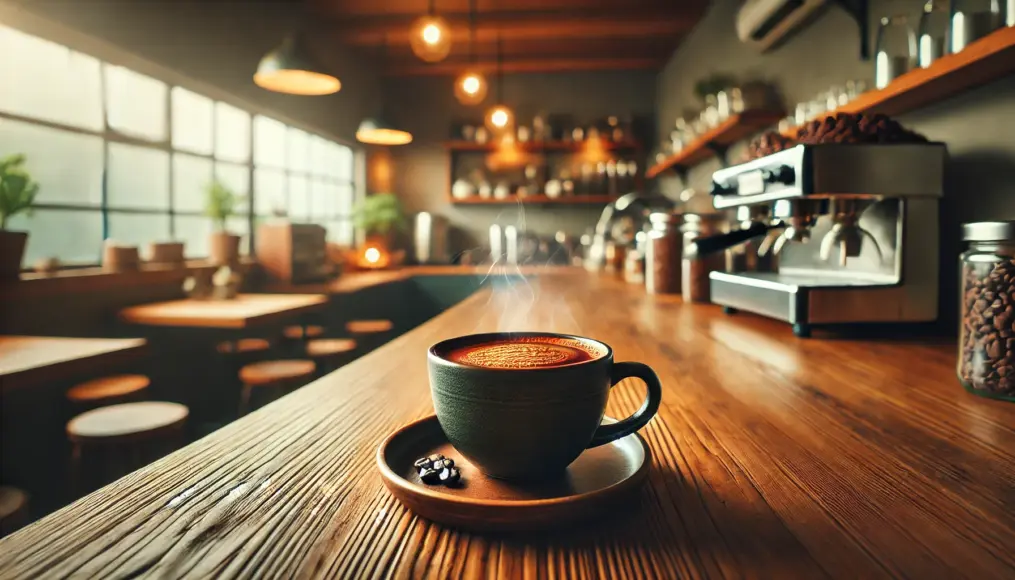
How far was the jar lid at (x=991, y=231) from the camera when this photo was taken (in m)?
0.75

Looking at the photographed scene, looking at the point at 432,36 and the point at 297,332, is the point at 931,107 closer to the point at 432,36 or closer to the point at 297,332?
the point at 432,36

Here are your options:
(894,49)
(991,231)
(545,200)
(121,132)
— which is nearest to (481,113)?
(545,200)

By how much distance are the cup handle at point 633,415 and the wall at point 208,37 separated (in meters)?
3.24

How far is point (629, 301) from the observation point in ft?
6.45

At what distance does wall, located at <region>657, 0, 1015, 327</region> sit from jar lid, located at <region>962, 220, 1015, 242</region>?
2.38 feet

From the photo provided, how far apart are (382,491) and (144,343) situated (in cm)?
201

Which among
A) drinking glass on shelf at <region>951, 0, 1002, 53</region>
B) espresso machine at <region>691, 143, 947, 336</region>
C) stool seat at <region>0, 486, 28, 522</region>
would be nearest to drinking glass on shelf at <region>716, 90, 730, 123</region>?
drinking glass on shelf at <region>951, 0, 1002, 53</region>

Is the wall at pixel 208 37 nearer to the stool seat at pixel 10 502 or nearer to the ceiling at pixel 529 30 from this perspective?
the ceiling at pixel 529 30

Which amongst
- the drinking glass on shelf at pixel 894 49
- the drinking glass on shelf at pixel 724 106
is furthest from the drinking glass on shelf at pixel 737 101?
the drinking glass on shelf at pixel 894 49

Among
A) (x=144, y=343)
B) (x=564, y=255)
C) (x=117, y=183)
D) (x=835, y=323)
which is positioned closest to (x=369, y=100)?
(x=564, y=255)

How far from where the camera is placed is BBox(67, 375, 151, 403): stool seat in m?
2.20

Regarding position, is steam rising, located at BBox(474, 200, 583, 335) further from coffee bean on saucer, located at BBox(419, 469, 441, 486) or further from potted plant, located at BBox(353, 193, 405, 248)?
potted plant, located at BBox(353, 193, 405, 248)

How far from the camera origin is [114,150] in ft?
10.5

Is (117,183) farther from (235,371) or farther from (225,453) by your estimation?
(225,453)
